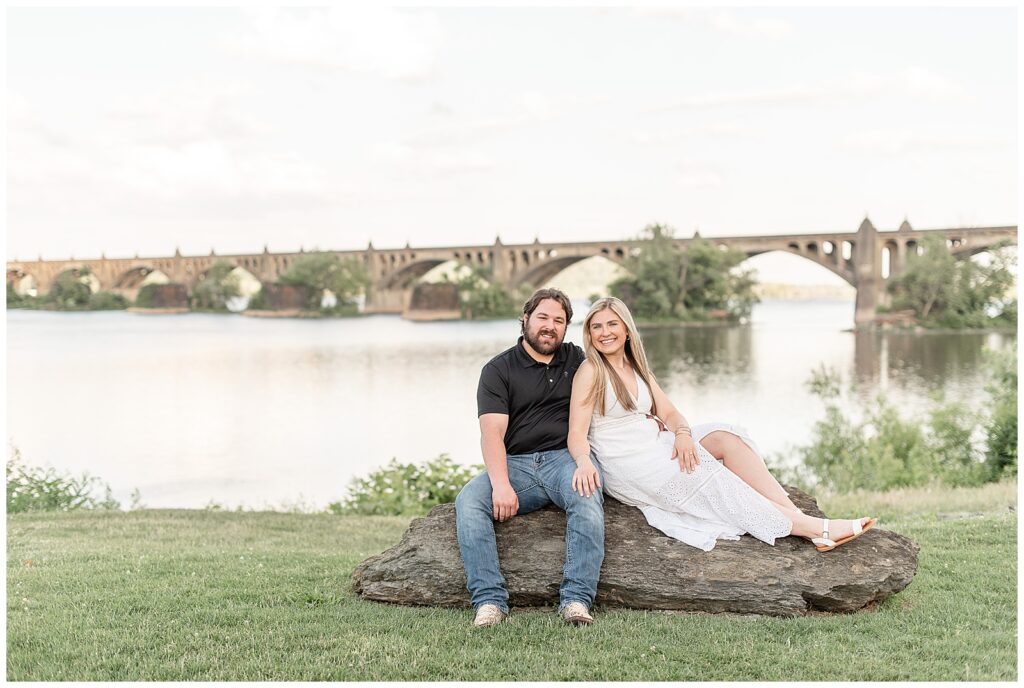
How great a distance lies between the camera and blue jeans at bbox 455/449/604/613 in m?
4.30

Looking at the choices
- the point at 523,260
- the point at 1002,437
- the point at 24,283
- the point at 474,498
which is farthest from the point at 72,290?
the point at 474,498

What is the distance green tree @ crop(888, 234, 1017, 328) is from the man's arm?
44.0 m

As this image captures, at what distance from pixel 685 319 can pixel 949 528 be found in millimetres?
44721

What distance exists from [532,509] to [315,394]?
21749 mm

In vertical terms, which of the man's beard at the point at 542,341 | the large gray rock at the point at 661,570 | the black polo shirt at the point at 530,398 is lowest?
the large gray rock at the point at 661,570

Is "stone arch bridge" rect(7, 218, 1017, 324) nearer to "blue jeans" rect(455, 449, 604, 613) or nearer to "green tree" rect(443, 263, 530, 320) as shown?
"green tree" rect(443, 263, 530, 320)

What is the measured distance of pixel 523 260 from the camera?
60.9 m

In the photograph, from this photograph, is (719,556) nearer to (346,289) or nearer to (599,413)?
(599,413)

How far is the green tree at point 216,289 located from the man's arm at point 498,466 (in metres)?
78.7

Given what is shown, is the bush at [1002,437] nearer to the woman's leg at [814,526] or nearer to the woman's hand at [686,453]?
the woman's leg at [814,526]

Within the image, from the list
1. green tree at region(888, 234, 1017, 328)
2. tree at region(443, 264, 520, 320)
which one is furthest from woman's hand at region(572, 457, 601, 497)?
tree at region(443, 264, 520, 320)

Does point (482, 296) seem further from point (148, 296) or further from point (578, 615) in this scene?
point (578, 615)

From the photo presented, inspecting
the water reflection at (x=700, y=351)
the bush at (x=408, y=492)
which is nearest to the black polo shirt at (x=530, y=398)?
the bush at (x=408, y=492)

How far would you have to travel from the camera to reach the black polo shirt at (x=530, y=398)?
4.65 meters
